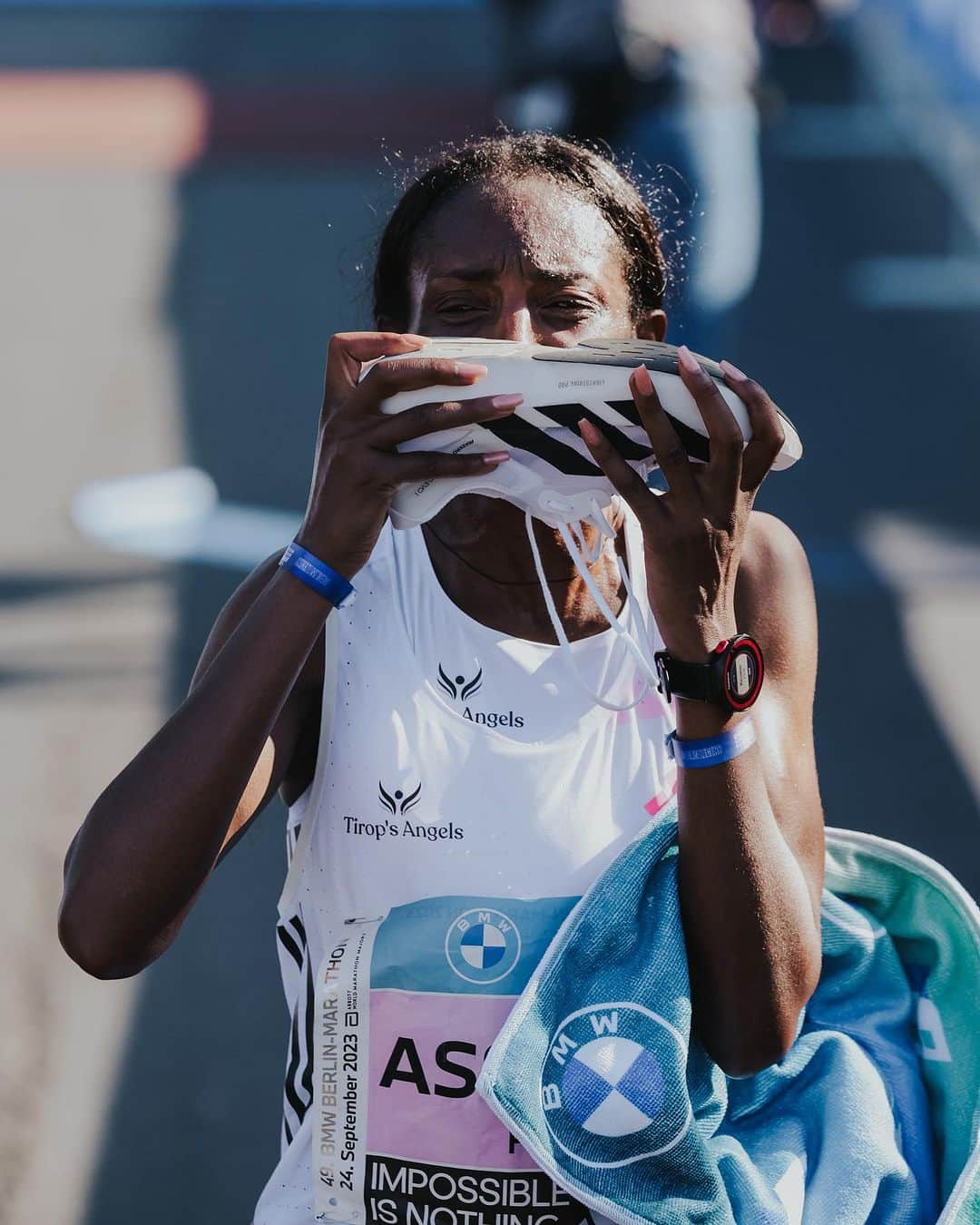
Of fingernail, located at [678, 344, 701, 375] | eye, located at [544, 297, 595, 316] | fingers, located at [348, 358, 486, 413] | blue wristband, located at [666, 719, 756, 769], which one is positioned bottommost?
blue wristband, located at [666, 719, 756, 769]

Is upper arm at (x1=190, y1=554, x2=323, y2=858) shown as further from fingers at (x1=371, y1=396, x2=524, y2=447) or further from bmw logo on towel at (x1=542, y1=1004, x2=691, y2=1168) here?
bmw logo on towel at (x1=542, y1=1004, x2=691, y2=1168)

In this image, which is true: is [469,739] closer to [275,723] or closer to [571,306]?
[275,723]

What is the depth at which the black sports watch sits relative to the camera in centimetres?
194

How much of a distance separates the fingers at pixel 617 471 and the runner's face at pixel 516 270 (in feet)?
0.89

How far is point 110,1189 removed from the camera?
3.56m

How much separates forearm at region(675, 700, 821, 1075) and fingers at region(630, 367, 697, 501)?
25 centimetres

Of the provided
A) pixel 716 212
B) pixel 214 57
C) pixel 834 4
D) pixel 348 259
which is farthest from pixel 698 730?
pixel 834 4

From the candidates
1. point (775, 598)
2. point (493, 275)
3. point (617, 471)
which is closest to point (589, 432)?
point (617, 471)

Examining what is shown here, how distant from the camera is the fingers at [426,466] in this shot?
1.88m

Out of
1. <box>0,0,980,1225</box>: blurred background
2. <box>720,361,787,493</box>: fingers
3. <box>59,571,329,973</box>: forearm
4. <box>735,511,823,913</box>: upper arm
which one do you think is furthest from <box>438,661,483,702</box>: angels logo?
<box>0,0,980,1225</box>: blurred background

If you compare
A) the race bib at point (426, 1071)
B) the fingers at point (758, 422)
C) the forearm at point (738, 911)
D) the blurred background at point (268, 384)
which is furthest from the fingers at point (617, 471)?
the blurred background at point (268, 384)

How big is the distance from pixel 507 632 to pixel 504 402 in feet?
1.30

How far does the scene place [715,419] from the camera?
1.83 m

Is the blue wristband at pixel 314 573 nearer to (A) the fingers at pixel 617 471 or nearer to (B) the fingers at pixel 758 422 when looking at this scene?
(A) the fingers at pixel 617 471
